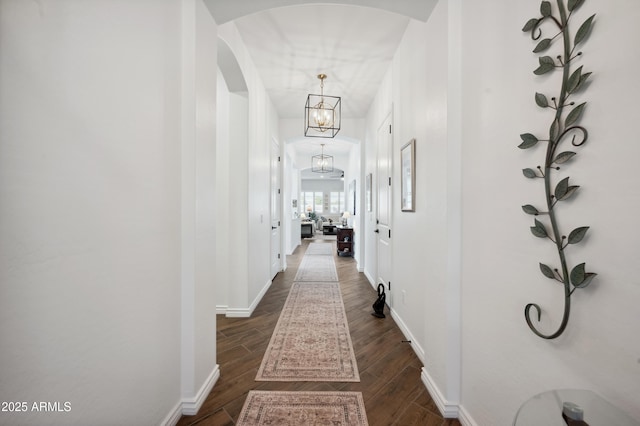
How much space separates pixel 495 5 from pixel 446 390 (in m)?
2.04

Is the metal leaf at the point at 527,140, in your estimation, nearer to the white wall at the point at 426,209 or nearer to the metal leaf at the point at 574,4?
the metal leaf at the point at 574,4

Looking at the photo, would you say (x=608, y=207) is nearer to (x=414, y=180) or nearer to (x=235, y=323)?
(x=414, y=180)

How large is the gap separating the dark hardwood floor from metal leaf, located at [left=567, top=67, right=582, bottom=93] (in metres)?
1.74

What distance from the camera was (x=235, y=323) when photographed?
9.68ft

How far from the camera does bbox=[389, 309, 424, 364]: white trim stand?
2233 millimetres

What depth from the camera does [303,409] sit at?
65.4 inches

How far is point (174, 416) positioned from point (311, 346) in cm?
116

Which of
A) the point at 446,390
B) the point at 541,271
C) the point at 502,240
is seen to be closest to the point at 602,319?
the point at 541,271

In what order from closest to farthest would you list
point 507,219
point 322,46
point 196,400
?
point 507,219
point 196,400
point 322,46

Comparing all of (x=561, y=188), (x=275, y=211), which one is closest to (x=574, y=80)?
(x=561, y=188)

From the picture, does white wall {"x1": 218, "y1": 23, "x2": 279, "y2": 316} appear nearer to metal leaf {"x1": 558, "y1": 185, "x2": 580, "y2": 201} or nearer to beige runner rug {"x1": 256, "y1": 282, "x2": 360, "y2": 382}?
beige runner rug {"x1": 256, "y1": 282, "x2": 360, "y2": 382}

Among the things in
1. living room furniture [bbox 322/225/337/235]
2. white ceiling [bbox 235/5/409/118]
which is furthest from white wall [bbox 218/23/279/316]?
living room furniture [bbox 322/225/337/235]

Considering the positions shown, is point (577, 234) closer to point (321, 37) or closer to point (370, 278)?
point (321, 37)

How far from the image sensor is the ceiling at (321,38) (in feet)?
6.13
